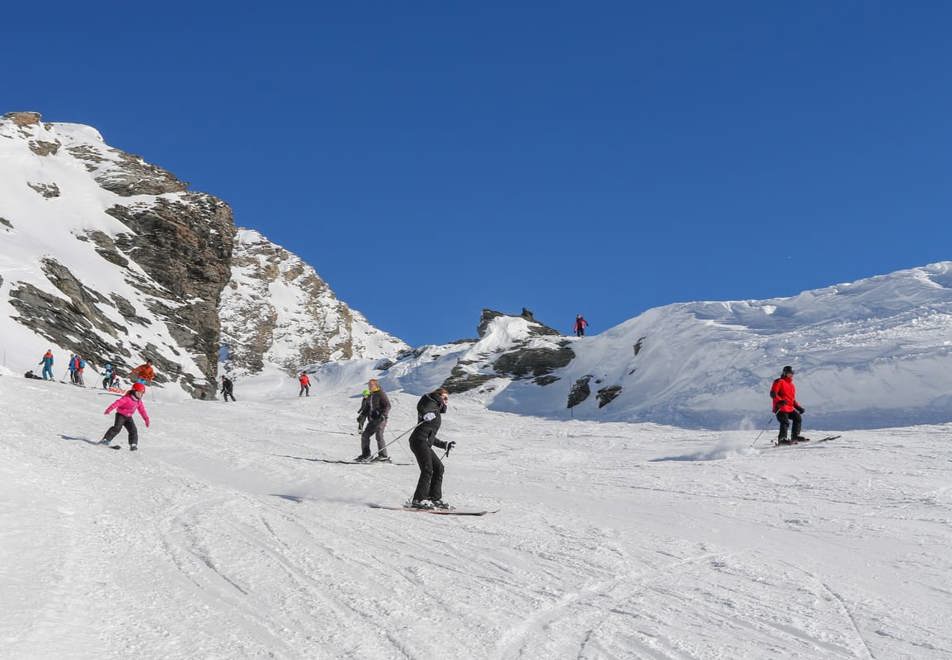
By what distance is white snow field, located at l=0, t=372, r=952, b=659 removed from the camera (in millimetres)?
4461

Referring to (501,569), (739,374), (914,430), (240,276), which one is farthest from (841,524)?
(240,276)

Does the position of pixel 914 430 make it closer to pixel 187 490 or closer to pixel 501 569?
pixel 501 569

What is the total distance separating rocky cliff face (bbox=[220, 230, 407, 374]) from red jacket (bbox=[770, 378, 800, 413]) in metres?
119

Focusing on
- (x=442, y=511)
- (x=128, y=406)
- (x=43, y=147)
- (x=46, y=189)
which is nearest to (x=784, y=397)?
(x=442, y=511)

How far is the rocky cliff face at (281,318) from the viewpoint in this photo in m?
143

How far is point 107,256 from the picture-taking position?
2051 inches

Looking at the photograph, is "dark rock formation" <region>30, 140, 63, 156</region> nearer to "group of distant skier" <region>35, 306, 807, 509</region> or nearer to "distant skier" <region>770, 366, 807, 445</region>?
"group of distant skier" <region>35, 306, 807, 509</region>

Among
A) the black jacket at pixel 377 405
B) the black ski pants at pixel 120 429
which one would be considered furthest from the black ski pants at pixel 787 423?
the black ski pants at pixel 120 429

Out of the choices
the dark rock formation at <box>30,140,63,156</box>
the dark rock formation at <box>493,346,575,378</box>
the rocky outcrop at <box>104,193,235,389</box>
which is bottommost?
the dark rock formation at <box>493,346,575,378</box>

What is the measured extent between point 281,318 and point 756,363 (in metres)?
142

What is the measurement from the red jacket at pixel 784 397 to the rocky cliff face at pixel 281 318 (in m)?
119

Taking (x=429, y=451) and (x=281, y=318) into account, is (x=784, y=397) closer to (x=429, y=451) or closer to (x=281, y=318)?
(x=429, y=451)

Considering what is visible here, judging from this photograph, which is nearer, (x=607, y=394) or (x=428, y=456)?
(x=428, y=456)

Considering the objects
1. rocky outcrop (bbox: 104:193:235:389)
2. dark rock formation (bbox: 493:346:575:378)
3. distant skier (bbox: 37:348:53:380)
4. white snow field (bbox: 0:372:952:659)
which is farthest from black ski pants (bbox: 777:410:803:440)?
rocky outcrop (bbox: 104:193:235:389)
